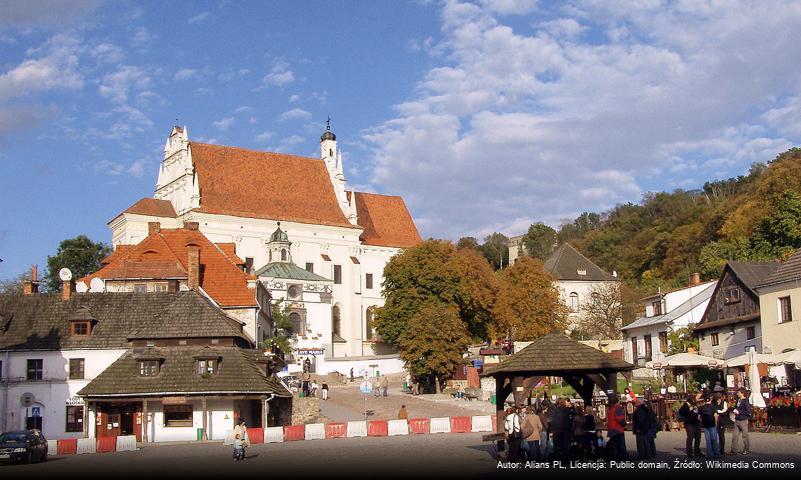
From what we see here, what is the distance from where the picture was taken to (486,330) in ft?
277

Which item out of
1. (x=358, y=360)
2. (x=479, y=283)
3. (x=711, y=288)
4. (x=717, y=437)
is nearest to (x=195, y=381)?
(x=717, y=437)

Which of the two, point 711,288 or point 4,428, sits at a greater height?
point 711,288

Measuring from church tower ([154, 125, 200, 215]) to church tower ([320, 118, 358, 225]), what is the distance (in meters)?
17.5

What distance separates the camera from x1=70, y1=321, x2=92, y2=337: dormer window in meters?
46.5

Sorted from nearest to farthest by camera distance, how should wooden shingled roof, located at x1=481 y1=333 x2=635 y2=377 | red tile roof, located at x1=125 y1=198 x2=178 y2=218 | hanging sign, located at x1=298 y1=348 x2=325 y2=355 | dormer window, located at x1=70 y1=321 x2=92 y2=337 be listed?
wooden shingled roof, located at x1=481 y1=333 x2=635 y2=377, dormer window, located at x1=70 y1=321 x2=92 y2=337, hanging sign, located at x1=298 y1=348 x2=325 y2=355, red tile roof, located at x1=125 y1=198 x2=178 y2=218

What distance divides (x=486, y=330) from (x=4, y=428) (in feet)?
157

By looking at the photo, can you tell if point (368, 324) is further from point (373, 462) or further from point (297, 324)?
point (373, 462)

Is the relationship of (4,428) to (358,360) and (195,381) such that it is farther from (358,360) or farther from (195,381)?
(358,360)

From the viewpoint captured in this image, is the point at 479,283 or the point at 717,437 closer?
the point at 717,437

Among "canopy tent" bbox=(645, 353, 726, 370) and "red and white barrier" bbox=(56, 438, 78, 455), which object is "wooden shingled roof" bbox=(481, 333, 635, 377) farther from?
"red and white barrier" bbox=(56, 438, 78, 455)

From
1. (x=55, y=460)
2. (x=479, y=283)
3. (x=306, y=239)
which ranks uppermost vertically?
(x=306, y=239)

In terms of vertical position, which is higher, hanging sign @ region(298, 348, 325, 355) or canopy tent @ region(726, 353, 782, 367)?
hanging sign @ region(298, 348, 325, 355)

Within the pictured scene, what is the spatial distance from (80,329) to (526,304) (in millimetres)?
48184

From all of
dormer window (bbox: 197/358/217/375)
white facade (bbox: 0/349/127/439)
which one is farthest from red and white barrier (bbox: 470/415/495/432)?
white facade (bbox: 0/349/127/439)
